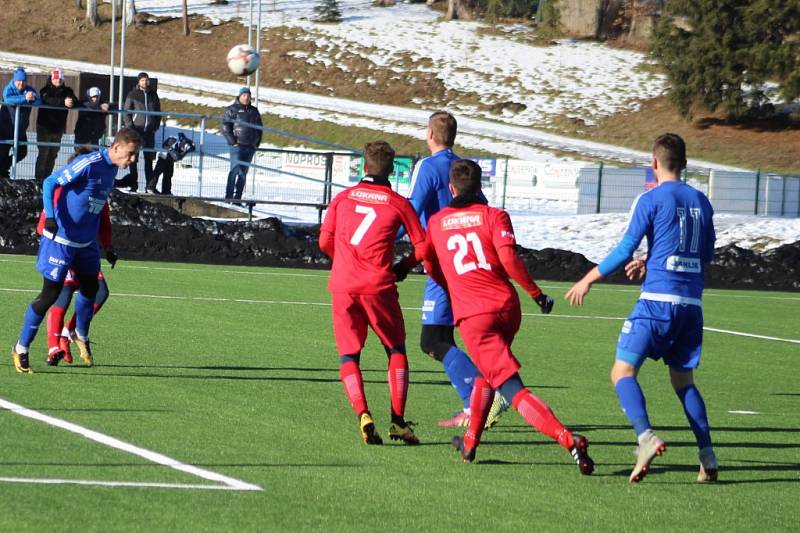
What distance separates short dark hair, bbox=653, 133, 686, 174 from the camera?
7992mm

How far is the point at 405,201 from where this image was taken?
8617 mm

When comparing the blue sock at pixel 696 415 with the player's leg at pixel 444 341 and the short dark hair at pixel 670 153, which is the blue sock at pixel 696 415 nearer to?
the short dark hair at pixel 670 153

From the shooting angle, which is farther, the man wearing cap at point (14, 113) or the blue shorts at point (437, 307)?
the man wearing cap at point (14, 113)

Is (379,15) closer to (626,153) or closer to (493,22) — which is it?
(493,22)

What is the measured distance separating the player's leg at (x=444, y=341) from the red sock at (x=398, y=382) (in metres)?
0.55

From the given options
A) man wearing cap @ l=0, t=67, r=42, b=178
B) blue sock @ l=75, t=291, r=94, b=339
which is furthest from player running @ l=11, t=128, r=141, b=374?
man wearing cap @ l=0, t=67, r=42, b=178

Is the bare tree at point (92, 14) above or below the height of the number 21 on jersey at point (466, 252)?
above

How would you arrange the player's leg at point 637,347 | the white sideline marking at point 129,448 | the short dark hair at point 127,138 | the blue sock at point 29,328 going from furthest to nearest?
1. the blue sock at point 29,328
2. the short dark hair at point 127,138
3. the player's leg at point 637,347
4. the white sideline marking at point 129,448

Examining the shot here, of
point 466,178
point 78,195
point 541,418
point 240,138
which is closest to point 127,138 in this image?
point 78,195

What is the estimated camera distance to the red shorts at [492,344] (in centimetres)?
801

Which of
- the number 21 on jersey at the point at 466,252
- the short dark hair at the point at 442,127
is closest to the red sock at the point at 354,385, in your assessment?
the number 21 on jersey at the point at 466,252

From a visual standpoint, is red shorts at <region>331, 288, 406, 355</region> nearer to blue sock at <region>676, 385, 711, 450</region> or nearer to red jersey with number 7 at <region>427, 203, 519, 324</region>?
red jersey with number 7 at <region>427, 203, 519, 324</region>

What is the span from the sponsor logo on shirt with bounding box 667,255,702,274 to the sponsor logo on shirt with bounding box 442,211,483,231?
111cm

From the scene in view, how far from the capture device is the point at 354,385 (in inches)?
336
